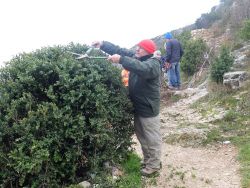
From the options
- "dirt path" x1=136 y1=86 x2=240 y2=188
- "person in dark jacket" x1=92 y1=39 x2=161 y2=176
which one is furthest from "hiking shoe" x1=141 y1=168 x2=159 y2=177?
"dirt path" x1=136 y1=86 x2=240 y2=188

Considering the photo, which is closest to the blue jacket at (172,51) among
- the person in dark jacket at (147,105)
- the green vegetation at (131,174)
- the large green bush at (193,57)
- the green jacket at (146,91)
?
the large green bush at (193,57)

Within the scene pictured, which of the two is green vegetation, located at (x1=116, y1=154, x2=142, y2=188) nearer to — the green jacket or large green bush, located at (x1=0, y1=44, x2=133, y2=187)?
large green bush, located at (x1=0, y1=44, x2=133, y2=187)

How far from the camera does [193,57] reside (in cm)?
1933

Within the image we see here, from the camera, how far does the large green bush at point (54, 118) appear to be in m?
5.97

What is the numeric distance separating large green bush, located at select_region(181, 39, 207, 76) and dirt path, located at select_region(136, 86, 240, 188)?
665 cm

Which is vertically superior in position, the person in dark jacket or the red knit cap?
the red knit cap

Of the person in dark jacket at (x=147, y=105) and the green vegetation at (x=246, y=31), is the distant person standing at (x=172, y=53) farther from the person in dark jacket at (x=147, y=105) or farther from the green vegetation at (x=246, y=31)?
the person in dark jacket at (x=147, y=105)

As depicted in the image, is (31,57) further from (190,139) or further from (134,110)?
(190,139)

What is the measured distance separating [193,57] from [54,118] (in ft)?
46.2

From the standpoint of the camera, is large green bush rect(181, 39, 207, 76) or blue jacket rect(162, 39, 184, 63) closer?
blue jacket rect(162, 39, 184, 63)

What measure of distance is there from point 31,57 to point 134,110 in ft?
6.96

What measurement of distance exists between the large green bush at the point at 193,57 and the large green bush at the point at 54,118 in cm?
1289

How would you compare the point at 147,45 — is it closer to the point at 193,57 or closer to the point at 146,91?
the point at 146,91

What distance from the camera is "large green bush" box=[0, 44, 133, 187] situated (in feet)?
19.6
